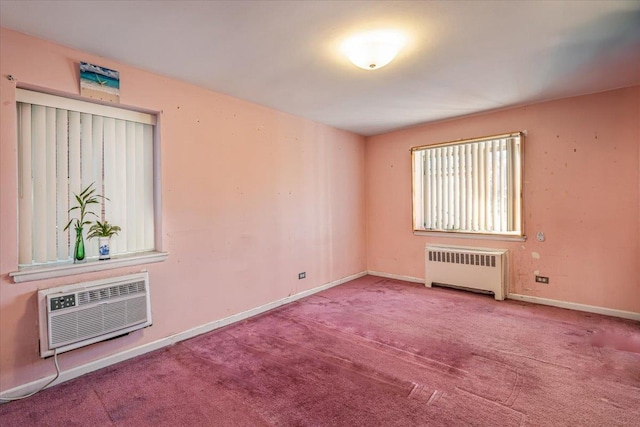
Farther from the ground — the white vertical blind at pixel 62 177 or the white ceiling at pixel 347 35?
the white ceiling at pixel 347 35

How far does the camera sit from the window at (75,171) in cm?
231

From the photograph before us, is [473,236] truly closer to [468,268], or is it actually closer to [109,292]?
[468,268]

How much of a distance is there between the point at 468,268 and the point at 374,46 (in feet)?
11.0

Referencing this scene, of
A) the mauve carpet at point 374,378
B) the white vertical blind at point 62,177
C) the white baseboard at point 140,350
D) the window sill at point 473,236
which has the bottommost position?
the mauve carpet at point 374,378

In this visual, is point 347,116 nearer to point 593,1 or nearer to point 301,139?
point 301,139

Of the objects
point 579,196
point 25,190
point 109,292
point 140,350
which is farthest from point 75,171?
point 579,196

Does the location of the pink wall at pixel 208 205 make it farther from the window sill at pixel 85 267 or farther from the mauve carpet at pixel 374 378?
the mauve carpet at pixel 374 378

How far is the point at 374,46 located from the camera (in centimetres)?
229

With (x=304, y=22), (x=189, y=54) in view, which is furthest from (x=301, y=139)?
(x=304, y=22)

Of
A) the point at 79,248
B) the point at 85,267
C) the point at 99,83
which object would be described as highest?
the point at 99,83

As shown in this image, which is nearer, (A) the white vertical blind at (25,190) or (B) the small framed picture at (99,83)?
(A) the white vertical blind at (25,190)

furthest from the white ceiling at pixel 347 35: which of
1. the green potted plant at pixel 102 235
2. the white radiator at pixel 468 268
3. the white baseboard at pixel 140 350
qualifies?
the white baseboard at pixel 140 350

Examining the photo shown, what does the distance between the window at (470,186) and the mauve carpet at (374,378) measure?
54.7 inches

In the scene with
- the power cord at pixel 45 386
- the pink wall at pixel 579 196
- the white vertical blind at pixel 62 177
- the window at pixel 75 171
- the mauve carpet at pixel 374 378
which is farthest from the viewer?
the pink wall at pixel 579 196
